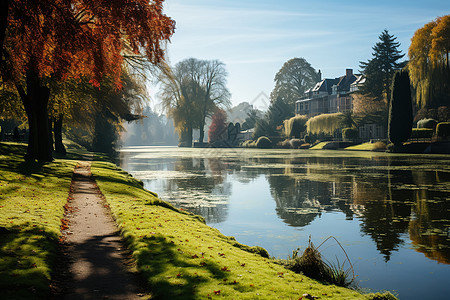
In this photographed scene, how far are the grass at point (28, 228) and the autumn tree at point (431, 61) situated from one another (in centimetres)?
4674

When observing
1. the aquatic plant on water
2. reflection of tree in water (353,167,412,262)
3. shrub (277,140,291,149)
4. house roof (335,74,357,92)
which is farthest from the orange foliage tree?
house roof (335,74,357,92)

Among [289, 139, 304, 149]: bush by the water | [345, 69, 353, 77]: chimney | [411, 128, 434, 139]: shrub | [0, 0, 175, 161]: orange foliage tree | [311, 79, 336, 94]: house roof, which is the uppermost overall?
[345, 69, 353, 77]: chimney

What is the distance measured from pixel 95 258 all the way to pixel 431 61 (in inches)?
2038

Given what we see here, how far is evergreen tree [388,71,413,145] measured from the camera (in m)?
47.3

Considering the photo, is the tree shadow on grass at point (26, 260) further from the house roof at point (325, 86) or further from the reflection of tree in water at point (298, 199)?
the house roof at point (325, 86)

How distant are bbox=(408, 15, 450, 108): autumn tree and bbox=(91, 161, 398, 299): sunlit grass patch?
48.2m

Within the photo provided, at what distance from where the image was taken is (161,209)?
12.1 metres

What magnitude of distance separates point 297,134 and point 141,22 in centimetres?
7052

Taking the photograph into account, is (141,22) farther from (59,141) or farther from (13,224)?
(59,141)

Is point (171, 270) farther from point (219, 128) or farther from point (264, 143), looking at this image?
point (219, 128)

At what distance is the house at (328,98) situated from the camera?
8812cm

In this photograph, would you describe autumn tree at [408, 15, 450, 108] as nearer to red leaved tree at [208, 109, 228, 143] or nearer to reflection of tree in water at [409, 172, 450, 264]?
reflection of tree in water at [409, 172, 450, 264]

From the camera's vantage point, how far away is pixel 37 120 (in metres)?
21.6

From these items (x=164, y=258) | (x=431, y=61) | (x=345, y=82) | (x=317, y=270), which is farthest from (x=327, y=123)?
(x=164, y=258)
